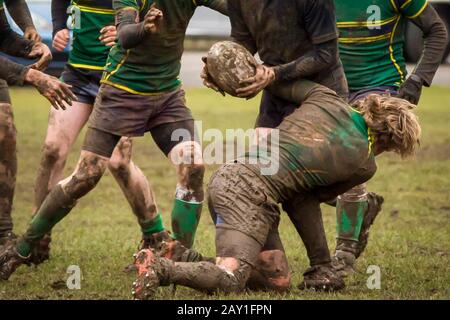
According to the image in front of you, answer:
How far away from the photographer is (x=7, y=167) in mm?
8016

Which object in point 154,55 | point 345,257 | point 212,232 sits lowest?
point 212,232

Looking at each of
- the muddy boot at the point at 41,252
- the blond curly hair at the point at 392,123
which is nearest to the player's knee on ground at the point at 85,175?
the muddy boot at the point at 41,252

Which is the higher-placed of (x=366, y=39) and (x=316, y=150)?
(x=366, y=39)

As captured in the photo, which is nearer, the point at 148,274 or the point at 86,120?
the point at 148,274

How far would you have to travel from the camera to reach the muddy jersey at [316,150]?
248 inches

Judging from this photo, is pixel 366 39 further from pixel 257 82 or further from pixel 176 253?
pixel 176 253

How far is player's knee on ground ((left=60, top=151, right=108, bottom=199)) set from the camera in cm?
712

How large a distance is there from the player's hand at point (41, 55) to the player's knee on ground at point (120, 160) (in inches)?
32.4

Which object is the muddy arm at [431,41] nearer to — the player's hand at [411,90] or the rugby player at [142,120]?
the player's hand at [411,90]

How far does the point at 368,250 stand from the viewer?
8352 millimetres

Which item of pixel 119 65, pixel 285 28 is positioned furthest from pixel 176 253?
pixel 285 28

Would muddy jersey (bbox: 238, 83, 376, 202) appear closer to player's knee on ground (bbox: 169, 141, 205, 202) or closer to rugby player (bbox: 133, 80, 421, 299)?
rugby player (bbox: 133, 80, 421, 299)

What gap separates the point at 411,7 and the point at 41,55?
246 cm
